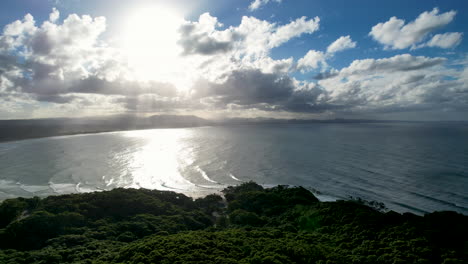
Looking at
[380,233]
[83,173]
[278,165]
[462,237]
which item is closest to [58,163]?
[83,173]

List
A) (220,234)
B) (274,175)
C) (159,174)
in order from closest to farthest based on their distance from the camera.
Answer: (220,234) → (274,175) → (159,174)

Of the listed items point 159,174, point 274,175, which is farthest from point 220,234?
point 159,174

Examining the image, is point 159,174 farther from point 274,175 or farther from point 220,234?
point 220,234

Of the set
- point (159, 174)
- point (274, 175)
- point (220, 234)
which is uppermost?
point (220, 234)

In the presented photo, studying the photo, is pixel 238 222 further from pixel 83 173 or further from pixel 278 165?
pixel 83 173

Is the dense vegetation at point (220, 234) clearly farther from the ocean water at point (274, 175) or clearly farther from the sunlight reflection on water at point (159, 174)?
the sunlight reflection on water at point (159, 174)

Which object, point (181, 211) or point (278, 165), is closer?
point (181, 211)

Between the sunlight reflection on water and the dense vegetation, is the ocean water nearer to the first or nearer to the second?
the sunlight reflection on water

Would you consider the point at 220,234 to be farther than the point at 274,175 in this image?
No

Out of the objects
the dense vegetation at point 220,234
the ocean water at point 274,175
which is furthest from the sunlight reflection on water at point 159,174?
the dense vegetation at point 220,234
